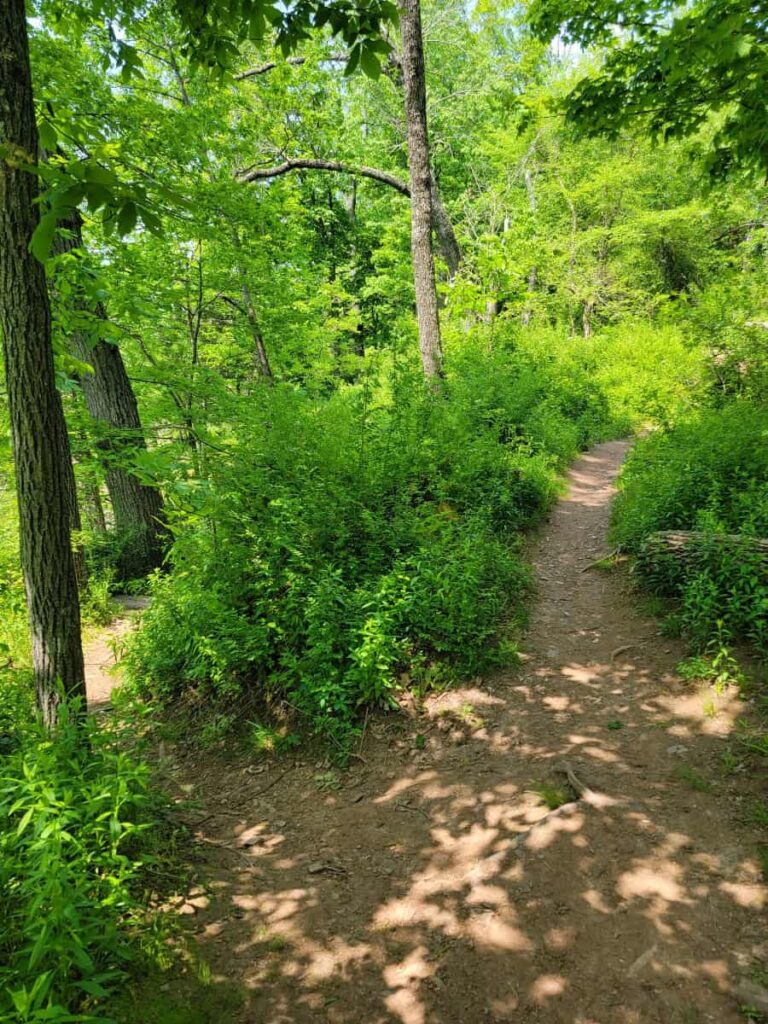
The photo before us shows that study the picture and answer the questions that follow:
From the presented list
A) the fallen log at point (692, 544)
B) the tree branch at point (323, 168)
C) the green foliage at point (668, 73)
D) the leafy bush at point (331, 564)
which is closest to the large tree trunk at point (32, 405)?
the leafy bush at point (331, 564)

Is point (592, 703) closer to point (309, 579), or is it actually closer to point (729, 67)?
point (309, 579)

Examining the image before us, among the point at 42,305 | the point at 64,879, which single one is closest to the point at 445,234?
the point at 42,305

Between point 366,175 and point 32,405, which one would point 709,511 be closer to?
point 32,405

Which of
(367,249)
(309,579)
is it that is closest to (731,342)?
(309,579)

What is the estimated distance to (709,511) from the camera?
5922mm

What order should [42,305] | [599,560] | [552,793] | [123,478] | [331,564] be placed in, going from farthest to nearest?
[123,478], [599,560], [331,564], [552,793], [42,305]

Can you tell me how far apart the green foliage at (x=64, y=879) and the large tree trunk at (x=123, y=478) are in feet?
19.8

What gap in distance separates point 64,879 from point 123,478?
8.44 m

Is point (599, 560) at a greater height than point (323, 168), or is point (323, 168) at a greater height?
point (323, 168)

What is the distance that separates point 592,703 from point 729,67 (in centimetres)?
549

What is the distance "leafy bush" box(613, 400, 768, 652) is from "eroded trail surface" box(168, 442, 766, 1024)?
678 millimetres

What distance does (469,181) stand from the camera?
20.7 meters

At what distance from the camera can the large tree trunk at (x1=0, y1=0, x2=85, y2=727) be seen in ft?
9.46

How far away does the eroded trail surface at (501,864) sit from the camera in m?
2.73
